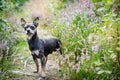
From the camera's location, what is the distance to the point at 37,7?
1470 centimetres

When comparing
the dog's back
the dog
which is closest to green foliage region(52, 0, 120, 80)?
the dog's back

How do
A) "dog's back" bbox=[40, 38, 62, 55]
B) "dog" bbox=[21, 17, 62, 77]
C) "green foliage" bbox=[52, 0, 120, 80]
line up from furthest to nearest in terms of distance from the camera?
"dog's back" bbox=[40, 38, 62, 55]
"dog" bbox=[21, 17, 62, 77]
"green foliage" bbox=[52, 0, 120, 80]

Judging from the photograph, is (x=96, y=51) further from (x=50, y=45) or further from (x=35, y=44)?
(x=50, y=45)

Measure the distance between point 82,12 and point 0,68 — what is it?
283cm

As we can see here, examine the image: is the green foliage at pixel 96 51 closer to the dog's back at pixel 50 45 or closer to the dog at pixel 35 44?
the dog's back at pixel 50 45

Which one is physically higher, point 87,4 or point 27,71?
point 87,4

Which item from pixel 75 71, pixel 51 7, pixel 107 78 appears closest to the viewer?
pixel 107 78

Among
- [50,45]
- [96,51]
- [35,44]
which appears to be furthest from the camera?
[50,45]

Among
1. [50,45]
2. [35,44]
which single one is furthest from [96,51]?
[50,45]

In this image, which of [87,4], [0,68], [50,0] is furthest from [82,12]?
[50,0]

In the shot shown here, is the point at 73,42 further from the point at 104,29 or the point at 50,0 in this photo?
the point at 50,0

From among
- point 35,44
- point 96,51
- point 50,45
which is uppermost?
point 96,51

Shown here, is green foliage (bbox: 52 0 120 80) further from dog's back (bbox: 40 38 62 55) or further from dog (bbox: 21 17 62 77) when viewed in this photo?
dog (bbox: 21 17 62 77)

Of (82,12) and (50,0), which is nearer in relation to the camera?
(82,12)
